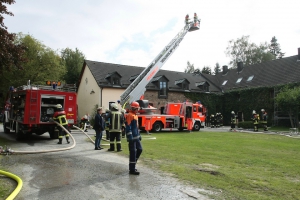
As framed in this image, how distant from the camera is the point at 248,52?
47938 millimetres

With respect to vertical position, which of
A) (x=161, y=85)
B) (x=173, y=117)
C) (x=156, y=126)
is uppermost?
(x=161, y=85)

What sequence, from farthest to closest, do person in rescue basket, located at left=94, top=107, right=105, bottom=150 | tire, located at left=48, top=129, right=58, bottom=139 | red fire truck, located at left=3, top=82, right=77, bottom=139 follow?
tire, located at left=48, top=129, right=58, bottom=139
red fire truck, located at left=3, top=82, right=77, bottom=139
person in rescue basket, located at left=94, top=107, right=105, bottom=150

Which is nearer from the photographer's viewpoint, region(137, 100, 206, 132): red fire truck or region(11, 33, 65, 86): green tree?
region(137, 100, 206, 132): red fire truck

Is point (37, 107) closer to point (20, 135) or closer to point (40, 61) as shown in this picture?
point (20, 135)

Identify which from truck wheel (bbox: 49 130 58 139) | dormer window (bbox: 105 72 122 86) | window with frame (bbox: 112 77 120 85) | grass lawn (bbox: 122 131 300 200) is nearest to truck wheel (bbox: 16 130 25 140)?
truck wheel (bbox: 49 130 58 139)

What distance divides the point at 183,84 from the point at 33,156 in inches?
1086

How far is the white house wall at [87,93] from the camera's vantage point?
1152 inches

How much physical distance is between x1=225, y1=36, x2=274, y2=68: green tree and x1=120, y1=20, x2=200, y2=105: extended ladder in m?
32.1

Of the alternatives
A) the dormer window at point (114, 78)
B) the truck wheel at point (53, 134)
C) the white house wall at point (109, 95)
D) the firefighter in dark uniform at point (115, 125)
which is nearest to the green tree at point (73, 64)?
the dormer window at point (114, 78)

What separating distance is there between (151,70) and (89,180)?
43.3ft

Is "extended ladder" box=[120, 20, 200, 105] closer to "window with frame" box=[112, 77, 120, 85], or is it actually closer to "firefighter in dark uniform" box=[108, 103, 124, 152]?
"firefighter in dark uniform" box=[108, 103, 124, 152]

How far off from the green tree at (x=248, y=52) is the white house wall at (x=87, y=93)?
29.5m

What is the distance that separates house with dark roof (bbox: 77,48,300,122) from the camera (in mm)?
29156

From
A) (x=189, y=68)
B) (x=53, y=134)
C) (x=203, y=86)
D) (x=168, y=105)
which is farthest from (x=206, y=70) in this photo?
(x=53, y=134)
